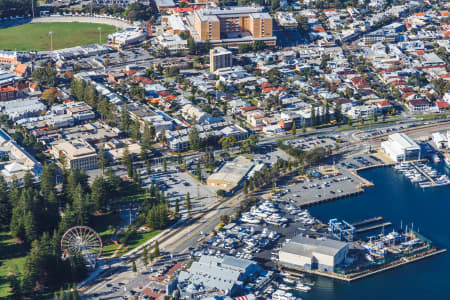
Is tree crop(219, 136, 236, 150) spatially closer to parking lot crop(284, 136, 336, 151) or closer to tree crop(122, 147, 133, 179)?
parking lot crop(284, 136, 336, 151)

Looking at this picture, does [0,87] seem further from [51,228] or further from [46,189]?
[51,228]

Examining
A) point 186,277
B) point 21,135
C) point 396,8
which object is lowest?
point 186,277

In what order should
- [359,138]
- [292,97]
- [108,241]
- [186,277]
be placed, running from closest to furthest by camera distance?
[186,277] → [108,241] → [359,138] → [292,97]

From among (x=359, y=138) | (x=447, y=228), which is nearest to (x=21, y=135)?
(x=359, y=138)

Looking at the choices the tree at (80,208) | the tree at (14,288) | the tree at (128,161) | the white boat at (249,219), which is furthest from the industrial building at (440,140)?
the tree at (14,288)

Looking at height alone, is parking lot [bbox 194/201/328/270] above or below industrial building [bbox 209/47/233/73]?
below

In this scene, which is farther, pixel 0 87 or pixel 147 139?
pixel 0 87

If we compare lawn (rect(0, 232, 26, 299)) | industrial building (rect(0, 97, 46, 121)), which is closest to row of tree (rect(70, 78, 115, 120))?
industrial building (rect(0, 97, 46, 121))
